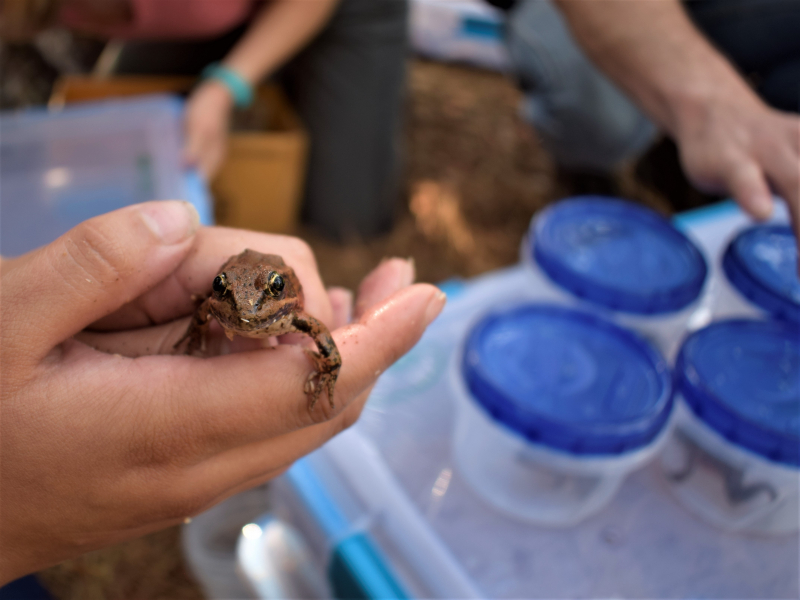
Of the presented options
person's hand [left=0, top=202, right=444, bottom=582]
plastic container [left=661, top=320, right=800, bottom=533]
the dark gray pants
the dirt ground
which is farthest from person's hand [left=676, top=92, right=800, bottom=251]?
the dark gray pants

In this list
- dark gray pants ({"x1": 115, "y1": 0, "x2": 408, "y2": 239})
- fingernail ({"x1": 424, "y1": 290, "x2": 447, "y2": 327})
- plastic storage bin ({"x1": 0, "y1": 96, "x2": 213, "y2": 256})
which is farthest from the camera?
dark gray pants ({"x1": 115, "y1": 0, "x2": 408, "y2": 239})

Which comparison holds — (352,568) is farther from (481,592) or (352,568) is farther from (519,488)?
(519,488)

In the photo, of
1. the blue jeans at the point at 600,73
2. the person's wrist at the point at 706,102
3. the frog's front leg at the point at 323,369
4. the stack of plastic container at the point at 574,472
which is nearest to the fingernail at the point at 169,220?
the frog's front leg at the point at 323,369

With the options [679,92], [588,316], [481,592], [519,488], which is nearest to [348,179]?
[679,92]

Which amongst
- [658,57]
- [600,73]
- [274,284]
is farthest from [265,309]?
[600,73]

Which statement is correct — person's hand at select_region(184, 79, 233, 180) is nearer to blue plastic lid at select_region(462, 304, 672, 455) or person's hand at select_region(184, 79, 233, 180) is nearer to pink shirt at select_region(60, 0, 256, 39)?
pink shirt at select_region(60, 0, 256, 39)

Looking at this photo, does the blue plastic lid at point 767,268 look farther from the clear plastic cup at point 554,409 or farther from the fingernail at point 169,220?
the fingernail at point 169,220

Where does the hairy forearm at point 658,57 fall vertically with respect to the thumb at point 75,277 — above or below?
below

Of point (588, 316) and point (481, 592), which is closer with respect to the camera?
point (481, 592)
